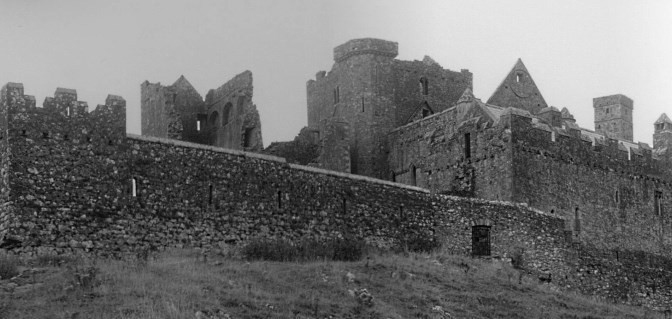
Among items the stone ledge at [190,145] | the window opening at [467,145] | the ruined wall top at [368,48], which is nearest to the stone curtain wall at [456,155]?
the window opening at [467,145]

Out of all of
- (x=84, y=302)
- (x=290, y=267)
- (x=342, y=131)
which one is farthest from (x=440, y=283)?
(x=342, y=131)

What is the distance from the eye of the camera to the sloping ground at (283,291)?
1283 inches

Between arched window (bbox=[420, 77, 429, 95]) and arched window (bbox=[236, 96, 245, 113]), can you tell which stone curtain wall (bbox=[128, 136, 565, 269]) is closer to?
arched window (bbox=[236, 96, 245, 113])

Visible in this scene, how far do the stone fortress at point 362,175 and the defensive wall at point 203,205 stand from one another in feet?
0.16

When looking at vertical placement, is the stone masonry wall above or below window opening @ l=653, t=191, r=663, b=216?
above

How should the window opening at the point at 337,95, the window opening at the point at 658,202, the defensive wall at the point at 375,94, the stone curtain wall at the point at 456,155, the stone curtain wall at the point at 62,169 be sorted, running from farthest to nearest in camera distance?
the window opening at the point at 337,95
the defensive wall at the point at 375,94
the window opening at the point at 658,202
the stone curtain wall at the point at 456,155
the stone curtain wall at the point at 62,169

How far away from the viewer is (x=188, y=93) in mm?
56375

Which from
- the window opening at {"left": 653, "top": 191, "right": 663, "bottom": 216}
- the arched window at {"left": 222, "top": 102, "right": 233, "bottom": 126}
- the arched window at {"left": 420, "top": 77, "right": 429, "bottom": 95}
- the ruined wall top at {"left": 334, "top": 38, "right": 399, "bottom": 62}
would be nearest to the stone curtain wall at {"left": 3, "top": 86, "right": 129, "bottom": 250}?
the arched window at {"left": 222, "top": 102, "right": 233, "bottom": 126}

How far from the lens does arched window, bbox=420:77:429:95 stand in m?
64.1

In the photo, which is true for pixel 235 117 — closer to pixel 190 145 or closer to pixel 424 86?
pixel 190 145

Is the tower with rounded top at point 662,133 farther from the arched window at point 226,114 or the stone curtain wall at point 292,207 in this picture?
the arched window at point 226,114

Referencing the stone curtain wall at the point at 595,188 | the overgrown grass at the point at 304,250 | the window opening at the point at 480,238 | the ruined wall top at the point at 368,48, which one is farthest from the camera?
the ruined wall top at the point at 368,48

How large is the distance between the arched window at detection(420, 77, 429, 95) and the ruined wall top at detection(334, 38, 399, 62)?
1923mm

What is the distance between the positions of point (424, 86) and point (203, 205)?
23.2 meters
